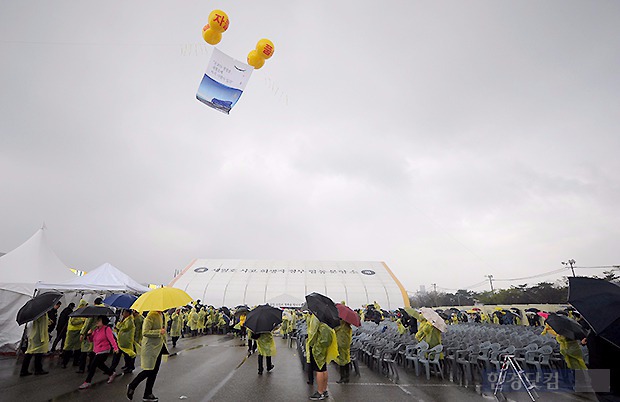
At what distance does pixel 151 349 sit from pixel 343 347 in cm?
398

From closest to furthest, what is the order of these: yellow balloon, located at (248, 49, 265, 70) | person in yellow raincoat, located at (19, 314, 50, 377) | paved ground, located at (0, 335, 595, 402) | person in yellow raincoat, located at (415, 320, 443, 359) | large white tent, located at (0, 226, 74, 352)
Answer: paved ground, located at (0, 335, 595, 402), person in yellow raincoat, located at (19, 314, 50, 377), yellow balloon, located at (248, 49, 265, 70), person in yellow raincoat, located at (415, 320, 443, 359), large white tent, located at (0, 226, 74, 352)

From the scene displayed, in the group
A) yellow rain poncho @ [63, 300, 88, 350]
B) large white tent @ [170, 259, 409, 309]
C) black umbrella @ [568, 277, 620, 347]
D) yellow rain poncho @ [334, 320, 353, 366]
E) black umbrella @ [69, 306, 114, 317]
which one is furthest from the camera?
large white tent @ [170, 259, 409, 309]

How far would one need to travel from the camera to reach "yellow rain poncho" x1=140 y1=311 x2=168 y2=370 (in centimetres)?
523

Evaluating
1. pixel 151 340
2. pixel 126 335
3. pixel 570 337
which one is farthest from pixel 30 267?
pixel 570 337

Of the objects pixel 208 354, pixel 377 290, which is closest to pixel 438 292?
pixel 377 290

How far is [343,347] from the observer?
7.05 metres

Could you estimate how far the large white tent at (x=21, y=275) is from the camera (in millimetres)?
10422

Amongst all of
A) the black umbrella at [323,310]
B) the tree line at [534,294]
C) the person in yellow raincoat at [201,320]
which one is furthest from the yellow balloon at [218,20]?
the tree line at [534,294]

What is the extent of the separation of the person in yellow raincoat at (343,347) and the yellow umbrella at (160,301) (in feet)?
11.5

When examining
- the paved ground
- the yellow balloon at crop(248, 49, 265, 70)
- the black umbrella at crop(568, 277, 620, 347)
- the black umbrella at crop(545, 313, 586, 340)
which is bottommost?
the paved ground

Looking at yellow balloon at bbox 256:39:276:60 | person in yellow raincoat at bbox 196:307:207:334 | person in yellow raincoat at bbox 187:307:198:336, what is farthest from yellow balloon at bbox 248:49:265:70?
person in yellow raincoat at bbox 196:307:207:334

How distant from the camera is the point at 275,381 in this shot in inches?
283

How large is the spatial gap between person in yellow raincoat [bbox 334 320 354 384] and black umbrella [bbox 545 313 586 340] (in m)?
4.14

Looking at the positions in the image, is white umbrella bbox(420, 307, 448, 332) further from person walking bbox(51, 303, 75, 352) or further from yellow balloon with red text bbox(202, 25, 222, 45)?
person walking bbox(51, 303, 75, 352)
